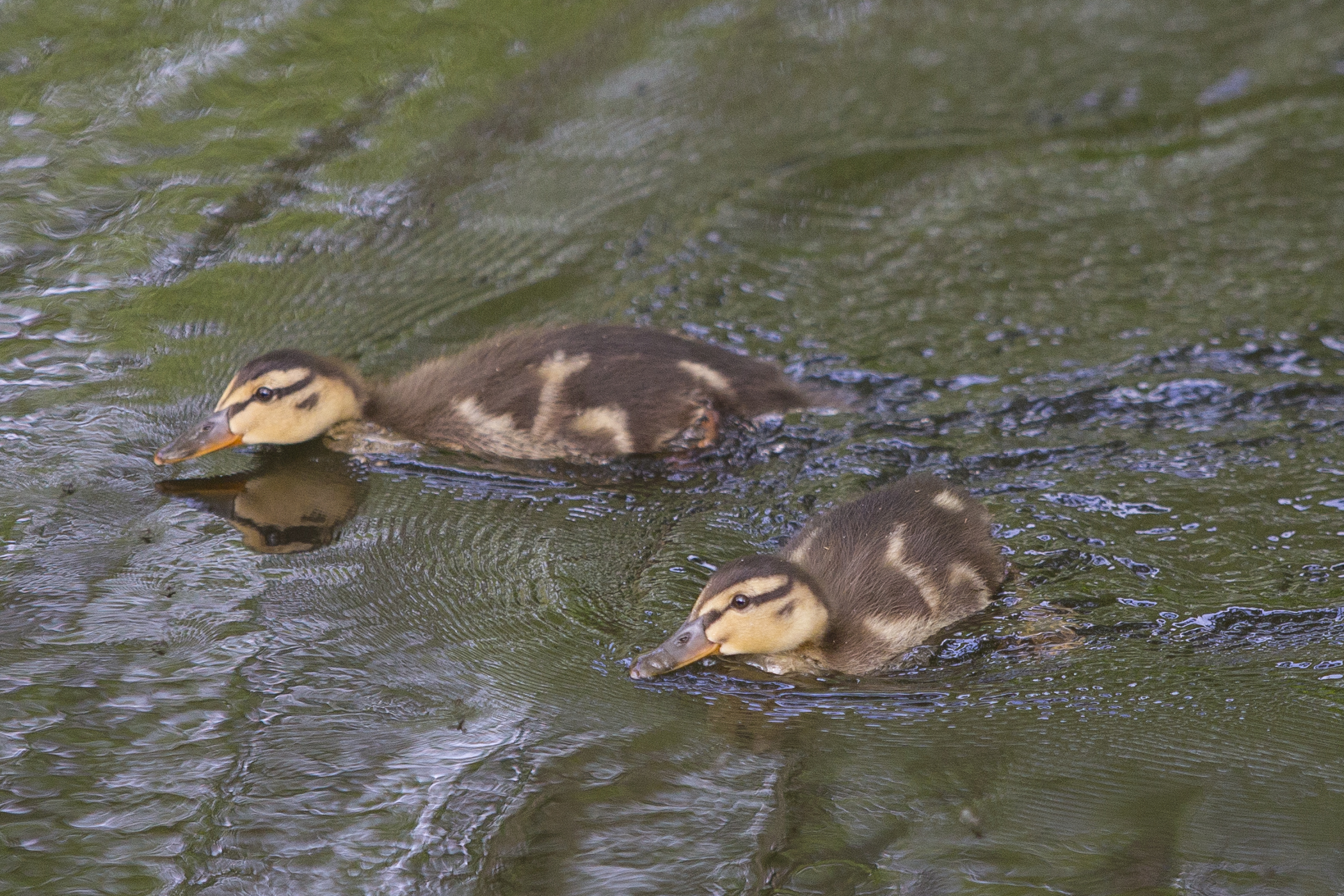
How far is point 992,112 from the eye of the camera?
229 inches

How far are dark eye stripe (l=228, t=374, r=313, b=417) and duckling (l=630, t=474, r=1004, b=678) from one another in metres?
1.42

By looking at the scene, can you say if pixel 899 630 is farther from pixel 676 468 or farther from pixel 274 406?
pixel 274 406

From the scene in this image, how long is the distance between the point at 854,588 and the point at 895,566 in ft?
0.38

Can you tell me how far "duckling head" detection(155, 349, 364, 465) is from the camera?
12.1ft

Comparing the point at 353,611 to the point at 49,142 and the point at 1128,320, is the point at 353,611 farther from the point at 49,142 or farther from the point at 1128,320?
the point at 1128,320

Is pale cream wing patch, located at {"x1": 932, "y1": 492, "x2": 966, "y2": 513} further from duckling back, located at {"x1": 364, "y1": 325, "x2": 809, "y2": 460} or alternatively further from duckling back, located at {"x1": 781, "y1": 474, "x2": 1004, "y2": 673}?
duckling back, located at {"x1": 364, "y1": 325, "x2": 809, "y2": 460}

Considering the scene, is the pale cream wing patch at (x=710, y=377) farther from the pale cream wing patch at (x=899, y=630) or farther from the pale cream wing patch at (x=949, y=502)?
the pale cream wing patch at (x=899, y=630)

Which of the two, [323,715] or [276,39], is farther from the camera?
[276,39]

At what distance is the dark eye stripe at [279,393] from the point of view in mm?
3727

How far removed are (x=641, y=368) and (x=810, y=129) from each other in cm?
214

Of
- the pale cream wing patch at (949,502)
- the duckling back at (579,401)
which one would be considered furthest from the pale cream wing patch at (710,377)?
the pale cream wing patch at (949,502)

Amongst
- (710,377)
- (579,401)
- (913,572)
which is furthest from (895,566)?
(579,401)

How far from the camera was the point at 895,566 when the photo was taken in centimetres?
318

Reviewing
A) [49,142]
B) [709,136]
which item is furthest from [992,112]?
[49,142]
